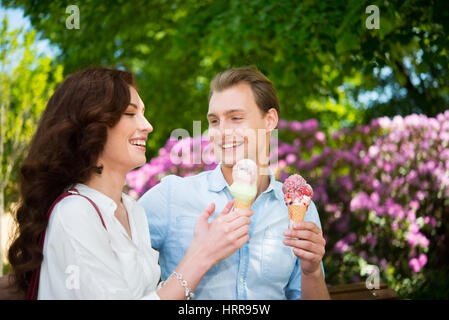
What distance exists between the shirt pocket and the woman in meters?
0.47

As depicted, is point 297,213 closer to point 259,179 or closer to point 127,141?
point 259,179

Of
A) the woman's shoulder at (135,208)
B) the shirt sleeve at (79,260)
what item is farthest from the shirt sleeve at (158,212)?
the shirt sleeve at (79,260)

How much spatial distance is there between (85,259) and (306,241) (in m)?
0.95

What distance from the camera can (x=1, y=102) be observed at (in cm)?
652

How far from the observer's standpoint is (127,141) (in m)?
2.04

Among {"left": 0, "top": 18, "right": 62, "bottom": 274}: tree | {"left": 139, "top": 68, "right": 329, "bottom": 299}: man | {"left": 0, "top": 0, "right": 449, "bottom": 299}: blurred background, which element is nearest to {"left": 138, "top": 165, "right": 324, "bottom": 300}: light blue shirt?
{"left": 139, "top": 68, "right": 329, "bottom": 299}: man

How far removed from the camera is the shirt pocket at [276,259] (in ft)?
7.80

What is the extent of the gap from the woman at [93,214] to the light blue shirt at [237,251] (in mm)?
363

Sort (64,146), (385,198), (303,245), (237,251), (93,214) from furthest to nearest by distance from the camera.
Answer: (385,198), (237,251), (303,245), (64,146), (93,214)

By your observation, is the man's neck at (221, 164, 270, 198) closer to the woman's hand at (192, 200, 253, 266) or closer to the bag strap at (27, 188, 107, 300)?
the woman's hand at (192, 200, 253, 266)

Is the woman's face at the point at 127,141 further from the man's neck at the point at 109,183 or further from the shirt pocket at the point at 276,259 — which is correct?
the shirt pocket at the point at 276,259

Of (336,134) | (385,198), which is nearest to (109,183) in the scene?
(385,198)
